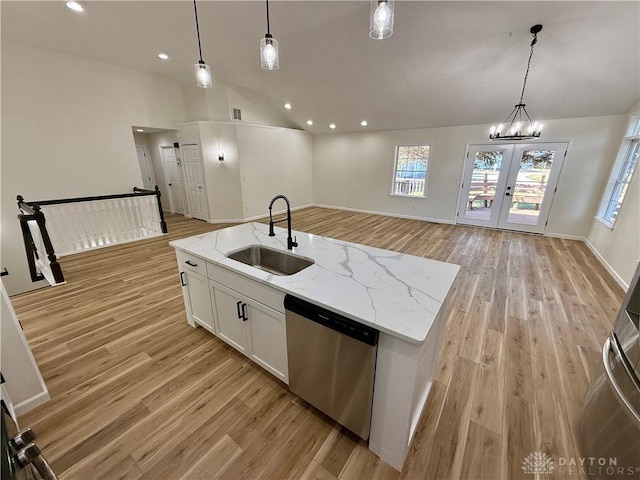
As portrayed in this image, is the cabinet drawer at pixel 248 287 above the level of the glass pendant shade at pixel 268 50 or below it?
below

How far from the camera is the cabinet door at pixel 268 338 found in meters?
1.65

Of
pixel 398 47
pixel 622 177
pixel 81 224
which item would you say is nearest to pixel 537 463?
pixel 398 47

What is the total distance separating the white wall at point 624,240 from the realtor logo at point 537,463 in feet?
11.1

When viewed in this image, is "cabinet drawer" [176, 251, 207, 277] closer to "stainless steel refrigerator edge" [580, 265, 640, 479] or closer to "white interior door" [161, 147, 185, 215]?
"stainless steel refrigerator edge" [580, 265, 640, 479]

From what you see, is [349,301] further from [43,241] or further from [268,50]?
[43,241]

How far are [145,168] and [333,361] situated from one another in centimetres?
886

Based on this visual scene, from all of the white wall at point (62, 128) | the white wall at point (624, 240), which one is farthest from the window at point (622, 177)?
the white wall at point (62, 128)

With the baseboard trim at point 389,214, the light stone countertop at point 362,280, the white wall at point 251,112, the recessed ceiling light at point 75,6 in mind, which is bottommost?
the baseboard trim at point 389,214

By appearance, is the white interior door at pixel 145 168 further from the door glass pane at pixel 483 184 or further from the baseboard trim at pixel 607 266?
the baseboard trim at pixel 607 266

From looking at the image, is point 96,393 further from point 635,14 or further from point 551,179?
point 551,179

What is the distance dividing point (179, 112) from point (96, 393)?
665 cm

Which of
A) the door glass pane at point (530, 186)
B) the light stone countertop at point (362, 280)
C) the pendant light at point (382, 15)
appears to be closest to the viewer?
the light stone countertop at point (362, 280)

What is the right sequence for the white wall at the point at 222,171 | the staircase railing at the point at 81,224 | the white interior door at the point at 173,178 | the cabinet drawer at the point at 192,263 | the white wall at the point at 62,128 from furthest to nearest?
1. the white interior door at the point at 173,178
2. the white wall at the point at 222,171
3. the white wall at the point at 62,128
4. the staircase railing at the point at 81,224
5. the cabinet drawer at the point at 192,263

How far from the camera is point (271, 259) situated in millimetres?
2227
